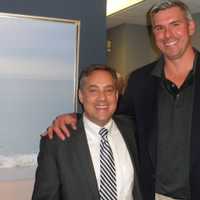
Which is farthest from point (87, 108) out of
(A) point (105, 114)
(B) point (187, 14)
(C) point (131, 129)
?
(B) point (187, 14)

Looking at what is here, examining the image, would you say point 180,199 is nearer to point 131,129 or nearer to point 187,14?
point 131,129

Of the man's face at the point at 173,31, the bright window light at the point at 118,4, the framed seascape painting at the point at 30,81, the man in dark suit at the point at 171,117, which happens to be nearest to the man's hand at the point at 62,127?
the man in dark suit at the point at 171,117

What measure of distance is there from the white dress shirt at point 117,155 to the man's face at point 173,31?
46 cm

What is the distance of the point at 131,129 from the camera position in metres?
1.84

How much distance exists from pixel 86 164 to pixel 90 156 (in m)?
0.04

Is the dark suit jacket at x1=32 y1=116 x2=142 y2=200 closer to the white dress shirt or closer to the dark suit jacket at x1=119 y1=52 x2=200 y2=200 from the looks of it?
the white dress shirt

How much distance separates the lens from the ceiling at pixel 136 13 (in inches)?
191

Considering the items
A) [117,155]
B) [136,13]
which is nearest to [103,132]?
[117,155]

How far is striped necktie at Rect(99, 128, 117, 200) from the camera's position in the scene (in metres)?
1.59

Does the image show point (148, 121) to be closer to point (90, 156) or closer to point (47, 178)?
point (90, 156)

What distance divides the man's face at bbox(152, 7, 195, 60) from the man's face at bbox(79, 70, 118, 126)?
34 centimetres

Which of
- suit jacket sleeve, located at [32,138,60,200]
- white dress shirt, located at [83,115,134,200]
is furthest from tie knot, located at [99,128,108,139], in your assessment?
suit jacket sleeve, located at [32,138,60,200]

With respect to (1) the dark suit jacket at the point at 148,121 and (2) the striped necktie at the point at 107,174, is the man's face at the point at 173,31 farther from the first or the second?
(2) the striped necktie at the point at 107,174

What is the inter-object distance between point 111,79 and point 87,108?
0.18 meters
